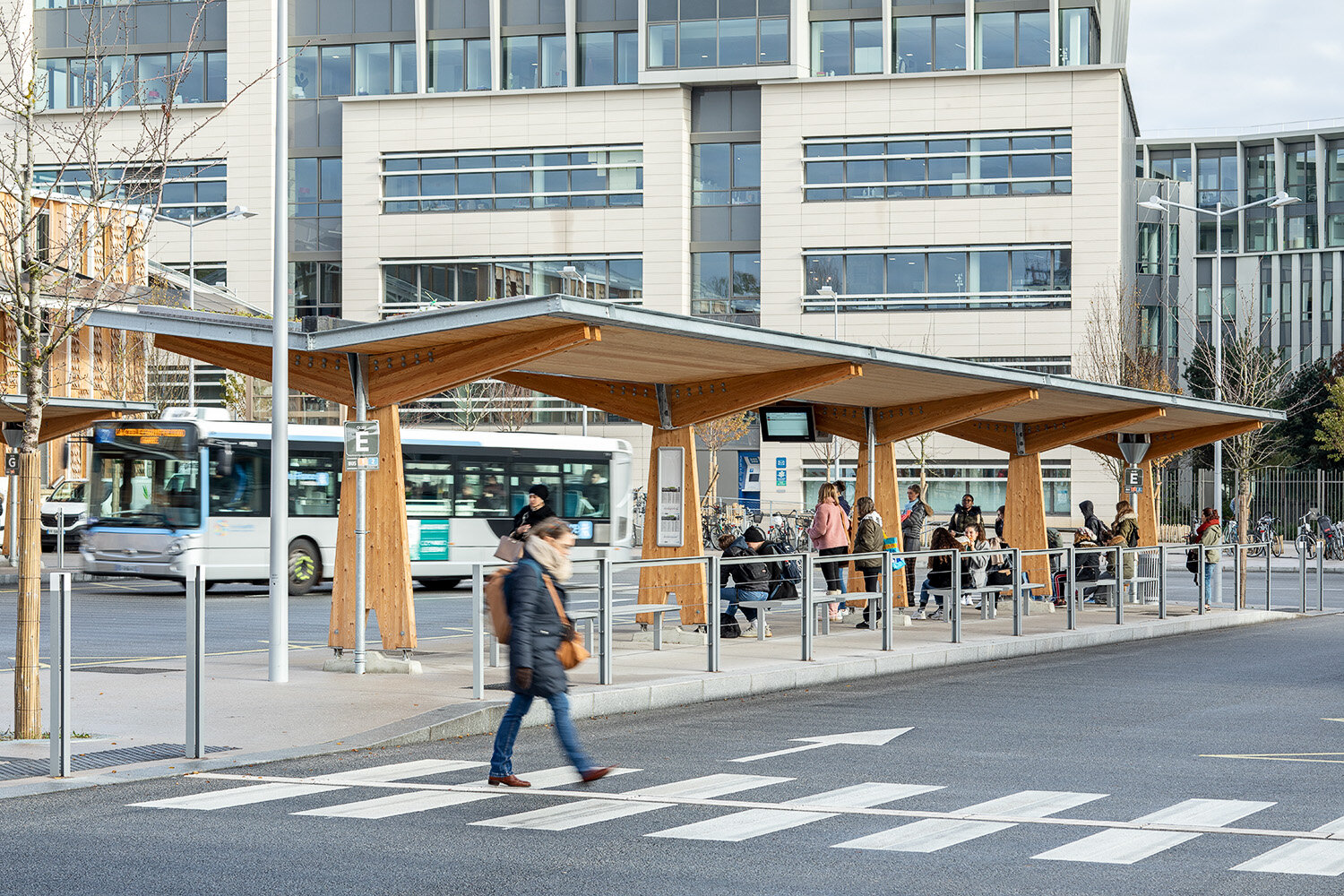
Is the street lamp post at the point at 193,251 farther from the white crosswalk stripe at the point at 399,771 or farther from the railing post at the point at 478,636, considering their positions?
the white crosswalk stripe at the point at 399,771

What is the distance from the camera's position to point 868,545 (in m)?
19.8

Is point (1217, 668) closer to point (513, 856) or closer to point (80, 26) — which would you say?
point (513, 856)

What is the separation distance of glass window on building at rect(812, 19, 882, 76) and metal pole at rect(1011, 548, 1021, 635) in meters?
37.5

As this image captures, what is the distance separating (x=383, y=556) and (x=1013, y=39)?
140 feet

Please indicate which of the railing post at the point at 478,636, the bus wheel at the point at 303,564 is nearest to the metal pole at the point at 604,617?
the railing post at the point at 478,636

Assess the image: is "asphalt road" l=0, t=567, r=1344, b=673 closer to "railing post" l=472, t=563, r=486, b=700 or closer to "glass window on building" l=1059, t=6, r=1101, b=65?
"railing post" l=472, t=563, r=486, b=700

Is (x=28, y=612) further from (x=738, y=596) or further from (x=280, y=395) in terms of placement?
(x=738, y=596)

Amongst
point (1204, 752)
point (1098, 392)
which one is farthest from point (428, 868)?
point (1098, 392)

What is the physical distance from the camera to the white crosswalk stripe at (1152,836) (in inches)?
289

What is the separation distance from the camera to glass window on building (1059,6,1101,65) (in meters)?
52.7

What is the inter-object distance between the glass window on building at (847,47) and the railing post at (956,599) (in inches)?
1506

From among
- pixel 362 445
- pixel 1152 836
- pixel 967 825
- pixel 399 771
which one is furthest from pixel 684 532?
pixel 1152 836

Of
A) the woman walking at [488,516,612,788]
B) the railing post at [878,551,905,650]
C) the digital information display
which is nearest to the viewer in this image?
the woman walking at [488,516,612,788]

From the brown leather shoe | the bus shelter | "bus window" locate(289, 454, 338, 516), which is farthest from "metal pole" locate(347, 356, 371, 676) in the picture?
"bus window" locate(289, 454, 338, 516)
